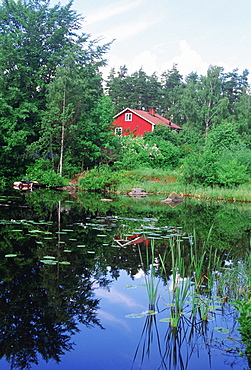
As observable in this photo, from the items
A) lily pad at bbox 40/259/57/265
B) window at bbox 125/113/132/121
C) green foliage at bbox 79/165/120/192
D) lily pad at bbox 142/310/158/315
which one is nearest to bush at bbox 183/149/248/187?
green foliage at bbox 79/165/120/192

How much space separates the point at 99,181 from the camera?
2170 cm

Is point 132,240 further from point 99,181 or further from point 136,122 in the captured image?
point 136,122

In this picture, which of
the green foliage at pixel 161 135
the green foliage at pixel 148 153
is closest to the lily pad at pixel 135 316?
the green foliage at pixel 148 153

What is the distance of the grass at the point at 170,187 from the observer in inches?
759

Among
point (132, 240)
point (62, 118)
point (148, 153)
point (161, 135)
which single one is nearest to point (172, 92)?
point (161, 135)

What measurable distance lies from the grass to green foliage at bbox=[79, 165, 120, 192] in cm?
58

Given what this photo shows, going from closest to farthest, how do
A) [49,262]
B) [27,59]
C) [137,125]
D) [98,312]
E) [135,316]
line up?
[135,316] < [98,312] < [49,262] < [27,59] < [137,125]

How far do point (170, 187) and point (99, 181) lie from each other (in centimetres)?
455

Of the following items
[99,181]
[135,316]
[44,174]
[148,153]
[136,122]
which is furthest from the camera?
[136,122]

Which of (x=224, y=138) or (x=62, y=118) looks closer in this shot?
(x=62, y=118)

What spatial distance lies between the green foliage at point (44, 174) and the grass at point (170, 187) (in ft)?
13.2

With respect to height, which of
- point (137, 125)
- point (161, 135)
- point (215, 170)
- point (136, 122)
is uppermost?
point (136, 122)

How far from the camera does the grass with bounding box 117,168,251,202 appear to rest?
19281 mm

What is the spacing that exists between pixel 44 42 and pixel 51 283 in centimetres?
2547
